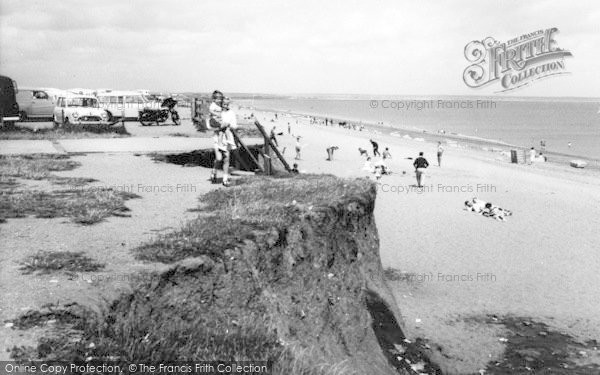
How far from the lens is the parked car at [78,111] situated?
22844 mm

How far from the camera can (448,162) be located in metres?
35.9

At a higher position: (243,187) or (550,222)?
(243,187)

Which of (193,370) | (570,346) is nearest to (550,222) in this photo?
(570,346)

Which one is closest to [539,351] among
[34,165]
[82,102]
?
[34,165]

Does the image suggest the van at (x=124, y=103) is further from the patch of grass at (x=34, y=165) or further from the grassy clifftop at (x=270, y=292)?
the grassy clifftop at (x=270, y=292)

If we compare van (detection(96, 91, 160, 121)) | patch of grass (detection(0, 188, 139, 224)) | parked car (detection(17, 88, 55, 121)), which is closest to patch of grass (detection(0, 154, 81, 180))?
patch of grass (detection(0, 188, 139, 224))

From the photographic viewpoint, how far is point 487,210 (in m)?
19.9

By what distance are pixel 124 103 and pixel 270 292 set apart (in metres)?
28.3

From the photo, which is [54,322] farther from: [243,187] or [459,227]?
[459,227]

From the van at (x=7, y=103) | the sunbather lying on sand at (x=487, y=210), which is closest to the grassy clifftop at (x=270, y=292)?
the sunbather lying on sand at (x=487, y=210)

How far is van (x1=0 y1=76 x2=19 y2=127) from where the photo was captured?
2259cm

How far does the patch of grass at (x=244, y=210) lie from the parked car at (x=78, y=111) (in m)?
15.6

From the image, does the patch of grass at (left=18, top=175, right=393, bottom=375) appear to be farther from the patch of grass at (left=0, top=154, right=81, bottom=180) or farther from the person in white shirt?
the patch of grass at (left=0, top=154, right=81, bottom=180)

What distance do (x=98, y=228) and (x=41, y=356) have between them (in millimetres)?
3120
